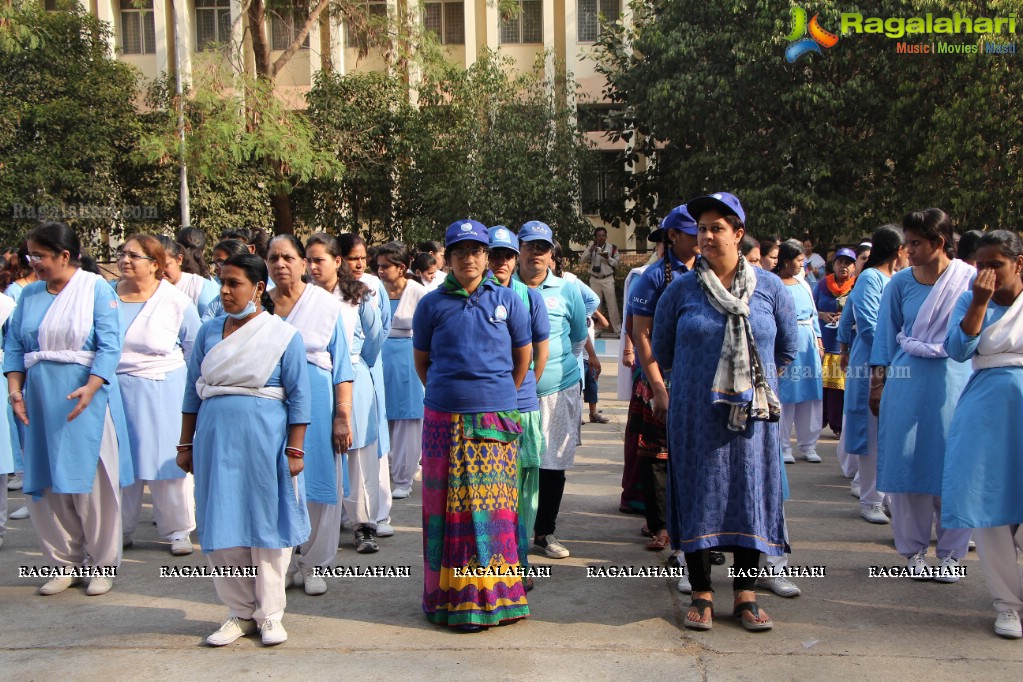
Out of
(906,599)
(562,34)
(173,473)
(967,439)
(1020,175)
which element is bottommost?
(906,599)

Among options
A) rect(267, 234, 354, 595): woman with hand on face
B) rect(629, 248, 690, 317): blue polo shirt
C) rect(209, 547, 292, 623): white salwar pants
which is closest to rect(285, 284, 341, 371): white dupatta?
rect(267, 234, 354, 595): woman with hand on face

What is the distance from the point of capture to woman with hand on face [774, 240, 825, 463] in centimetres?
834

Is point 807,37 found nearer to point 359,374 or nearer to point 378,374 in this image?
point 378,374

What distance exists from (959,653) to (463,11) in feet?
82.6

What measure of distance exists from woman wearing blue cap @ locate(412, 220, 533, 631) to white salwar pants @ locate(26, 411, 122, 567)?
1.95 meters

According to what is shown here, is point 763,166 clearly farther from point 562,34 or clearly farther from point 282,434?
point 282,434

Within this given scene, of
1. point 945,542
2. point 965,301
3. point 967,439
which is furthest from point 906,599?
point 965,301

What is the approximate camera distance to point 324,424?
5277 mm

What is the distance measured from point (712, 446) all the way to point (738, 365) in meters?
0.40

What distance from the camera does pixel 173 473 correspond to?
6172mm

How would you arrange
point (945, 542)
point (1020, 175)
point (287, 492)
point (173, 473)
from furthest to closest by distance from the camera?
point (1020, 175) → point (173, 473) → point (945, 542) → point (287, 492)

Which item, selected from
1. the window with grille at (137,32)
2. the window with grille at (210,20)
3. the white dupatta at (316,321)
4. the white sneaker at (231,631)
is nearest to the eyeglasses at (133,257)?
the white dupatta at (316,321)

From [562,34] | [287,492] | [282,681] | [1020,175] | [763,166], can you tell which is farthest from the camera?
[562,34]

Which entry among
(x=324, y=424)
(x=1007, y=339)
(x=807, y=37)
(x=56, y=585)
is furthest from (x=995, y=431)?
(x=807, y=37)
